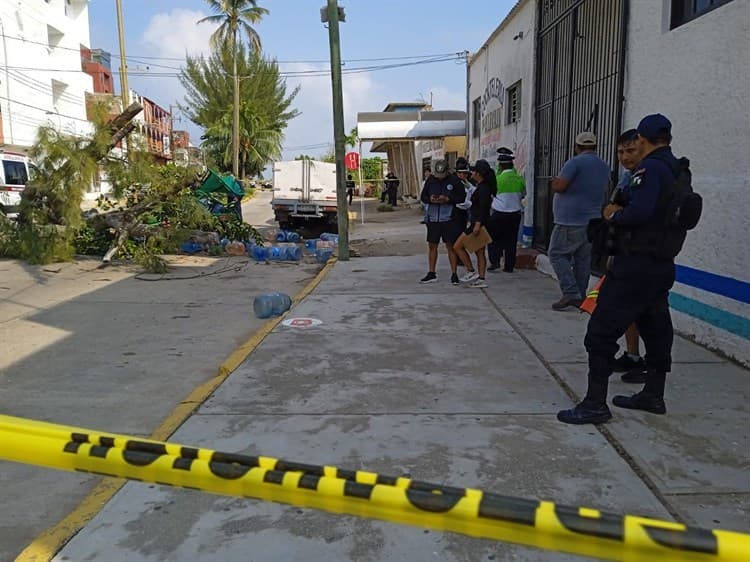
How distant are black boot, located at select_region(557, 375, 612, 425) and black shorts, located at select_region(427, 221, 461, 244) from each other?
15.2ft

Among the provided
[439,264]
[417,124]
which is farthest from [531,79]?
[417,124]

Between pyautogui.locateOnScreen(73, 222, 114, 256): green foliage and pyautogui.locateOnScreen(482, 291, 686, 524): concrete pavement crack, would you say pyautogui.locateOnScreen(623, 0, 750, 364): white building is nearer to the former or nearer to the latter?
pyautogui.locateOnScreen(482, 291, 686, 524): concrete pavement crack

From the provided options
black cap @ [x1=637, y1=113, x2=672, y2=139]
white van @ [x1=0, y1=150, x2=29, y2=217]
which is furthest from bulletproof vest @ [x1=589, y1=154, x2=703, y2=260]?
white van @ [x1=0, y1=150, x2=29, y2=217]

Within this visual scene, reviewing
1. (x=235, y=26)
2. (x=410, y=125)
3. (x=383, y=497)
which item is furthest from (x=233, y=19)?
(x=383, y=497)

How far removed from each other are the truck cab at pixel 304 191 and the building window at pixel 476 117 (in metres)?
4.23

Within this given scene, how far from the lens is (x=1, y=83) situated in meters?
28.0

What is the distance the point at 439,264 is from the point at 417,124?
13.0 metres

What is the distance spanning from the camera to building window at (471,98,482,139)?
50.1 feet

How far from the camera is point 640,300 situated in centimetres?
349

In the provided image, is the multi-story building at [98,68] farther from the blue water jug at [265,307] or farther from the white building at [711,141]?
the white building at [711,141]

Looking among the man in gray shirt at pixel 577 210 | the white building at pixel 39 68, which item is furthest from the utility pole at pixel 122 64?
the man in gray shirt at pixel 577 210

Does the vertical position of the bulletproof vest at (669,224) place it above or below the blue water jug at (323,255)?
above

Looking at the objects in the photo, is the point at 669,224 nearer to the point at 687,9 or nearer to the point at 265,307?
the point at 687,9

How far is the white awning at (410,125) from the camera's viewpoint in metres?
21.6
